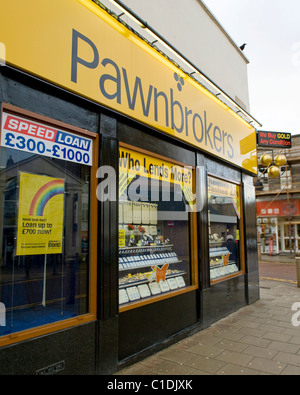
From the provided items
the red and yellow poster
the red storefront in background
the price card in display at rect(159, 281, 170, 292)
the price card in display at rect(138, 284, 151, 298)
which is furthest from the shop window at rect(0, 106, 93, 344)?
the red storefront in background

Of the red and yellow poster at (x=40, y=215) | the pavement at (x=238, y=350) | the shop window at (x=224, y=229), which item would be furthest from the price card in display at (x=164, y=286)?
the red and yellow poster at (x=40, y=215)

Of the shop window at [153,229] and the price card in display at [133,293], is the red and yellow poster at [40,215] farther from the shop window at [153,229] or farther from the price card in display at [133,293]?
the price card in display at [133,293]

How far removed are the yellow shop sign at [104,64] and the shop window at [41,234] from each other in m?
0.62

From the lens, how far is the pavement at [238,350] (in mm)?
3512

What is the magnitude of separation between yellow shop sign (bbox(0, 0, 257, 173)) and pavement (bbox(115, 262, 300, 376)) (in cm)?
322

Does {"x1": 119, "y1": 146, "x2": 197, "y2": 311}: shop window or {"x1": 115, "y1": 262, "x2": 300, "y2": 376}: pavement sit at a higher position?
{"x1": 119, "y1": 146, "x2": 197, "y2": 311}: shop window

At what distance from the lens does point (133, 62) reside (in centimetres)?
402

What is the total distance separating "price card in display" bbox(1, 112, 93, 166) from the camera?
276cm

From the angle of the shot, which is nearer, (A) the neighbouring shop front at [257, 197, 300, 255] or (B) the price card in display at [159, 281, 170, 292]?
(B) the price card in display at [159, 281, 170, 292]

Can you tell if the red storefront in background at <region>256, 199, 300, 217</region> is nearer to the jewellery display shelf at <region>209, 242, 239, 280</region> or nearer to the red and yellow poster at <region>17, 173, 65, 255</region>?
the jewellery display shelf at <region>209, 242, 239, 280</region>

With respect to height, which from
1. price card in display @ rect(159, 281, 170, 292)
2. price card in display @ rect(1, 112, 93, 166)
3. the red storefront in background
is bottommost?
price card in display @ rect(159, 281, 170, 292)

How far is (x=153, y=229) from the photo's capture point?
499 cm

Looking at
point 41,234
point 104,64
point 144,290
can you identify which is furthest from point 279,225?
point 41,234

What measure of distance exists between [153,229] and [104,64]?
2677 mm
